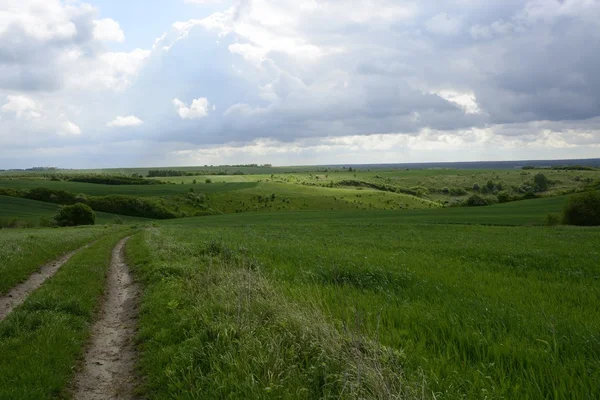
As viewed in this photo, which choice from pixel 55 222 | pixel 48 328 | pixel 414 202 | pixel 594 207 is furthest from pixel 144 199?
pixel 48 328

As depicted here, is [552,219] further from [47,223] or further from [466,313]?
[47,223]

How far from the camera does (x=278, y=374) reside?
5.67 meters

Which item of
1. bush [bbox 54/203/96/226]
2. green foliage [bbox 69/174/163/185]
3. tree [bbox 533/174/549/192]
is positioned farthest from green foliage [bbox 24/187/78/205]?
tree [bbox 533/174/549/192]

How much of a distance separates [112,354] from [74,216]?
72440mm

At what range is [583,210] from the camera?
170 ft

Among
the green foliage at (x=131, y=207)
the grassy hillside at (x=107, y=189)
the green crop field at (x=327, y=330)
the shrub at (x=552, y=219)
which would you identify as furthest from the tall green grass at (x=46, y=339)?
the grassy hillside at (x=107, y=189)

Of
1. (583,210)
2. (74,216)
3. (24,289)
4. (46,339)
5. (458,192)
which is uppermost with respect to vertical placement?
(46,339)

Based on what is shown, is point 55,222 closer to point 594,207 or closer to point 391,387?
point 391,387

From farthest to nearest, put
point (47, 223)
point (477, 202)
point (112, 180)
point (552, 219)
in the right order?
1. point (112, 180)
2. point (477, 202)
3. point (47, 223)
4. point (552, 219)

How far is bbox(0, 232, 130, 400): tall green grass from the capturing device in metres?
6.32

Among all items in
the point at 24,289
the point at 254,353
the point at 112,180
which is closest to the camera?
the point at 254,353

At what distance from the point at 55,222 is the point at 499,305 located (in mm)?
75369

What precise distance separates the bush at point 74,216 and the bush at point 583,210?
7702 cm

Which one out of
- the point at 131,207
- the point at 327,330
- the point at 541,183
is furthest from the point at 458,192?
the point at 327,330
